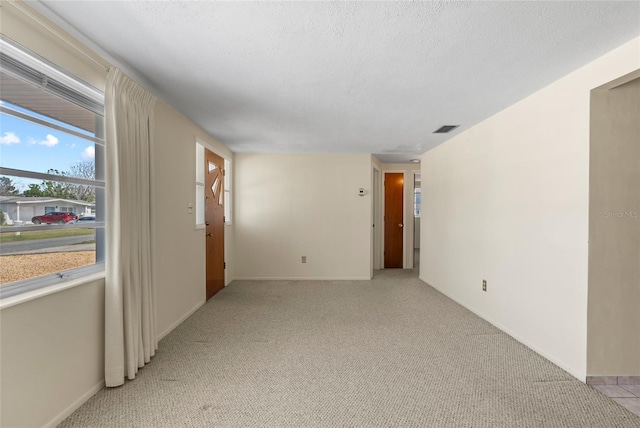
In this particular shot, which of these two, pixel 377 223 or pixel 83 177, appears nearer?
pixel 83 177

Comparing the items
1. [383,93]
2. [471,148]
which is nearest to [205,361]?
[383,93]

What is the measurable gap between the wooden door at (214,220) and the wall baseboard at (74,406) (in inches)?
86.7

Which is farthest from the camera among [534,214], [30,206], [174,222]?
[174,222]

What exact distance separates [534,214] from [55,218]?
365 centimetres

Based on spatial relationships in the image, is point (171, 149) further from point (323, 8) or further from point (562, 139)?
point (562, 139)

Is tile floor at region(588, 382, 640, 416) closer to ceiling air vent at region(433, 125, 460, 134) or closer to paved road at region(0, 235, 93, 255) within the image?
ceiling air vent at region(433, 125, 460, 134)

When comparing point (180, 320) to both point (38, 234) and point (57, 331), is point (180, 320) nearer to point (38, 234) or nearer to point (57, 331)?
point (57, 331)

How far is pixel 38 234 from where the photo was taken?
1.74 m

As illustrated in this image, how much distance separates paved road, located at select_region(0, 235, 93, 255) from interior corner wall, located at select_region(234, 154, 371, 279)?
352 cm

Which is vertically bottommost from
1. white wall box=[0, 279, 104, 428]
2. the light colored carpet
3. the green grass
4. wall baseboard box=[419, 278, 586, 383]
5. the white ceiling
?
the light colored carpet

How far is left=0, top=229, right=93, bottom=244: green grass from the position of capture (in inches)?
60.8

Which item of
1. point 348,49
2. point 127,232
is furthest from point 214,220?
point 348,49

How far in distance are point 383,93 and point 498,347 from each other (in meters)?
2.55

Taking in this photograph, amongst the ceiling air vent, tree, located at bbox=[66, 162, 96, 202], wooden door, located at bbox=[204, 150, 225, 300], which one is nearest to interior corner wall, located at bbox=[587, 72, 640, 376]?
the ceiling air vent
